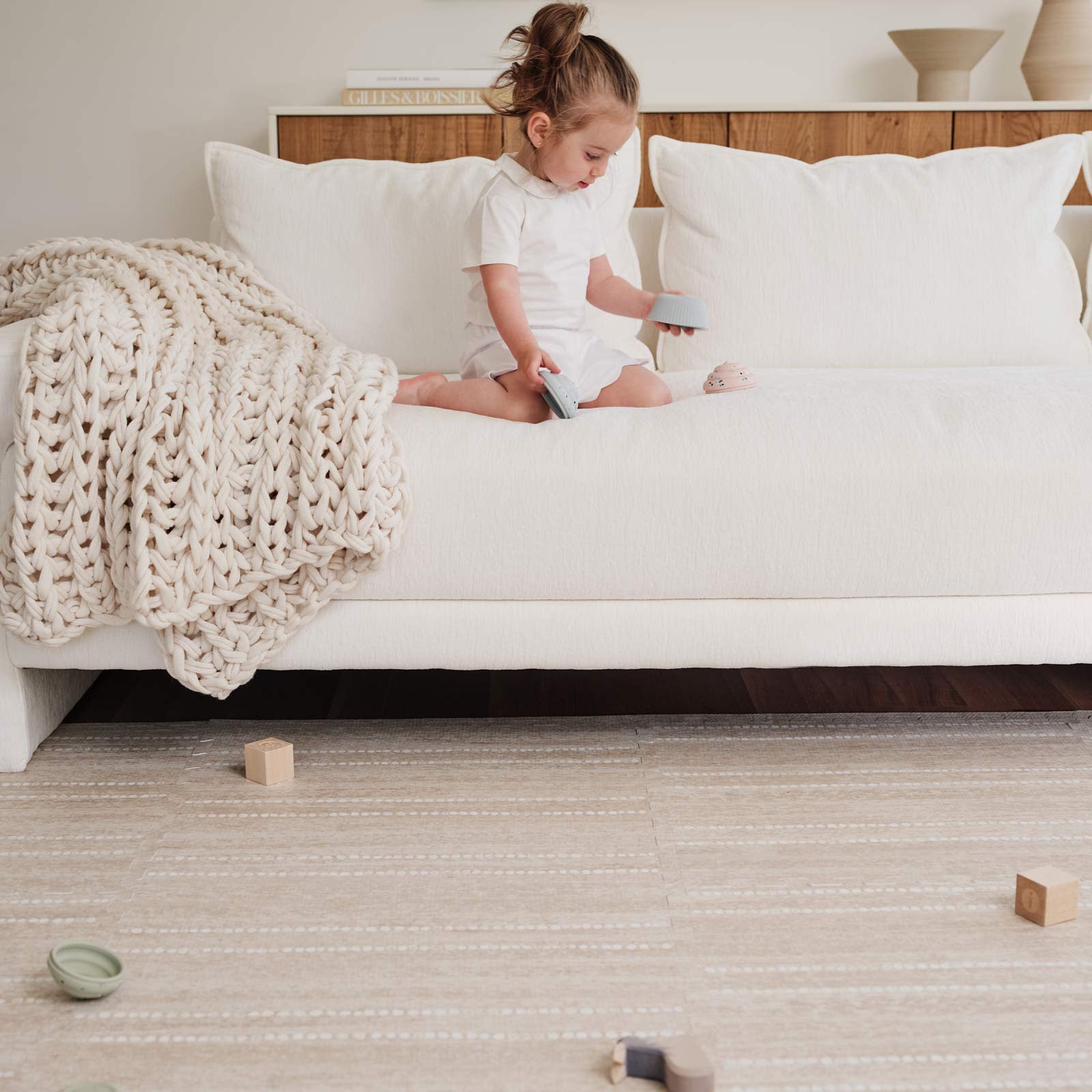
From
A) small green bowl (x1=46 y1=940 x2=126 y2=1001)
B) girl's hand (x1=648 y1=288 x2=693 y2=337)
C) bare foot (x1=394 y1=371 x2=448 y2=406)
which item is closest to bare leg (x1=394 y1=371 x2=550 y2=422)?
bare foot (x1=394 y1=371 x2=448 y2=406)

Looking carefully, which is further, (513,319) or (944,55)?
(944,55)

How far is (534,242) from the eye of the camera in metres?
1.56

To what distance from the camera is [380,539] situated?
120 cm

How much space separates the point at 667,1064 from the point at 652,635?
1.82 ft

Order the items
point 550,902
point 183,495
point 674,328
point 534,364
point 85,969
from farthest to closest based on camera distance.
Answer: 1. point 674,328
2. point 534,364
3. point 183,495
4. point 550,902
5. point 85,969

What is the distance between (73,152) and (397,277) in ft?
4.79

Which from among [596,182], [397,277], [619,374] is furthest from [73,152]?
[619,374]

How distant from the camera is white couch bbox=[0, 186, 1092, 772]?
1.24 metres

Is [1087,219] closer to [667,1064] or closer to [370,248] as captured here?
[370,248]

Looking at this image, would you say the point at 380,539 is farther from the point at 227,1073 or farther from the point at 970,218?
the point at 970,218

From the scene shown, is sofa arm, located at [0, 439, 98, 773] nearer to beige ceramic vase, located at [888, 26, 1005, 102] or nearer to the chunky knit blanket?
the chunky knit blanket

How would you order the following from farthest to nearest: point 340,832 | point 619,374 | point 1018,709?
1. point 619,374
2. point 1018,709
3. point 340,832

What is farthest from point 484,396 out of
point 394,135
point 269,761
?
point 394,135

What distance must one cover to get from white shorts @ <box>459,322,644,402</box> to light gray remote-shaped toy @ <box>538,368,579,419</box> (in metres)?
0.18
